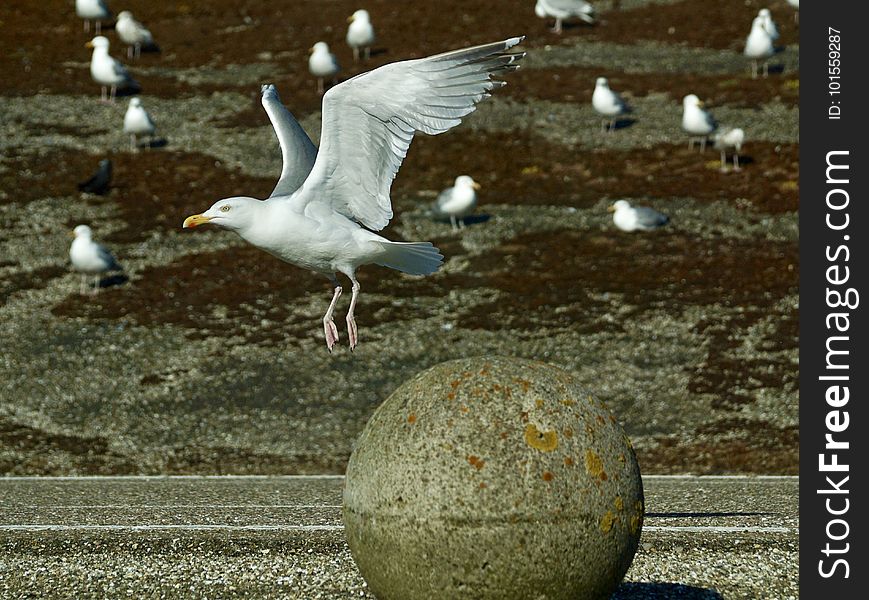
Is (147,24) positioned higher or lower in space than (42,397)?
higher

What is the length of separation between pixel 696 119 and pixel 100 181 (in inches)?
646

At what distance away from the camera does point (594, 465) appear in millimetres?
8586

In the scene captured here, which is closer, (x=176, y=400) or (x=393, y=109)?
(x=393, y=109)

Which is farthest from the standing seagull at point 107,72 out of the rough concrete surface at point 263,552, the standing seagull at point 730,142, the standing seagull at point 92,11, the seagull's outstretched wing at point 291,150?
the seagull's outstretched wing at point 291,150

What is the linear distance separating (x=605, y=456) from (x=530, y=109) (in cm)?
3046

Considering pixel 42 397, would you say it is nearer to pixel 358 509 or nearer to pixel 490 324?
pixel 490 324

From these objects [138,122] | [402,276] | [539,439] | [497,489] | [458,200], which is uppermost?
[138,122]

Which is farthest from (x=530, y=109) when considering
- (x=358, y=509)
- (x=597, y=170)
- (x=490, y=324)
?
(x=358, y=509)

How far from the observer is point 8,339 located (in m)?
25.1

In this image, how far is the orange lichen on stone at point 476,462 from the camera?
840cm

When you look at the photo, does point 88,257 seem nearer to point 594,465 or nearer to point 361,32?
point 361,32

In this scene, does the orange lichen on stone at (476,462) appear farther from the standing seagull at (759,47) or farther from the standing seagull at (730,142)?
the standing seagull at (759,47)

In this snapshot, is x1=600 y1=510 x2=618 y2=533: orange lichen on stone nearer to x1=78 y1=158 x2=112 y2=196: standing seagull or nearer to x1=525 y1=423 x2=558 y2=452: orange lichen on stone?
x1=525 y1=423 x2=558 y2=452: orange lichen on stone

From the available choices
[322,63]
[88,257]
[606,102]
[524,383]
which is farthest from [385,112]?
[322,63]
